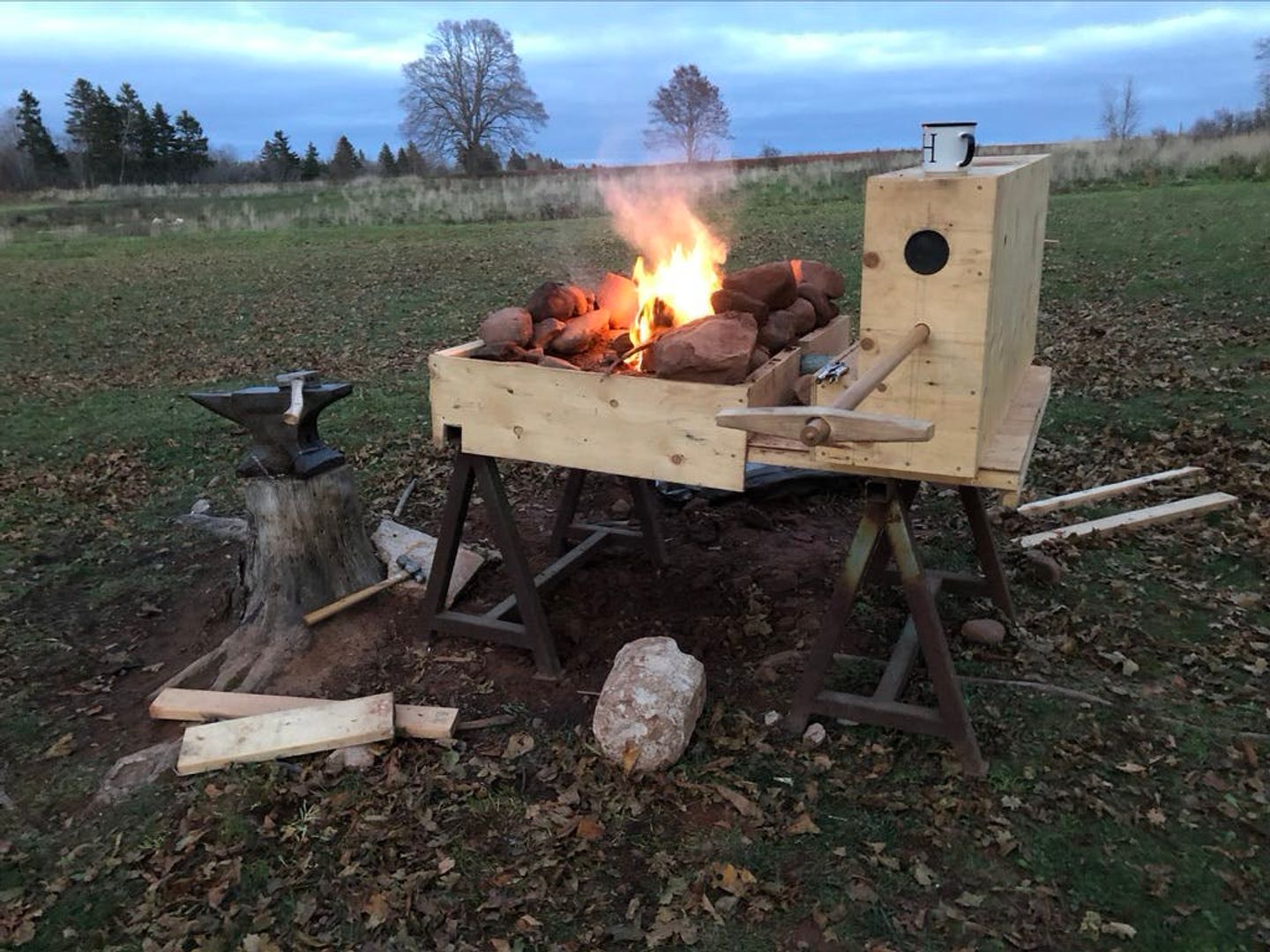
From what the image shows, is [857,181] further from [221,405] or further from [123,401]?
[221,405]

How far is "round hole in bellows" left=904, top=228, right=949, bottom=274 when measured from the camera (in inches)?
112

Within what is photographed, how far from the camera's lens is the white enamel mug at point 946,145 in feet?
9.47

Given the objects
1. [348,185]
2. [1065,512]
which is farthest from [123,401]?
[348,185]

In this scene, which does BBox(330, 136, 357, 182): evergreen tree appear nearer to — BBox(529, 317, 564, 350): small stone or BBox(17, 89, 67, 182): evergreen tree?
BBox(17, 89, 67, 182): evergreen tree

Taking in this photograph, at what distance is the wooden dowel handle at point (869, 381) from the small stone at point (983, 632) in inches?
68.0

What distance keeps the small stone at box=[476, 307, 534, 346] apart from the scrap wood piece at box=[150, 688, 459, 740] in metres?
1.52

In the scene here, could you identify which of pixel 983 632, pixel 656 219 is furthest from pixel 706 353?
pixel 983 632

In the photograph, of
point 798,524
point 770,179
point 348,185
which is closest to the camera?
point 798,524

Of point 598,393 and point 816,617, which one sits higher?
point 598,393

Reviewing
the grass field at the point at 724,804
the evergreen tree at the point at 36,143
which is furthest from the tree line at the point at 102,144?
the grass field at the point at 724,804

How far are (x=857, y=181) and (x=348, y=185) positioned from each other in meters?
22.5

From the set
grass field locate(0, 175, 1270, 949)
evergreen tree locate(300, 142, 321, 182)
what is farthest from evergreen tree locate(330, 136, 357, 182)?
grass field locate(0, 175, 1270, 949)

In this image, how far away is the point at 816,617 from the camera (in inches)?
174

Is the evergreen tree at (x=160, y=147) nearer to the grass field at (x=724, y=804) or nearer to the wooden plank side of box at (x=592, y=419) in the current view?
the grass field at (x=724, y=804)
